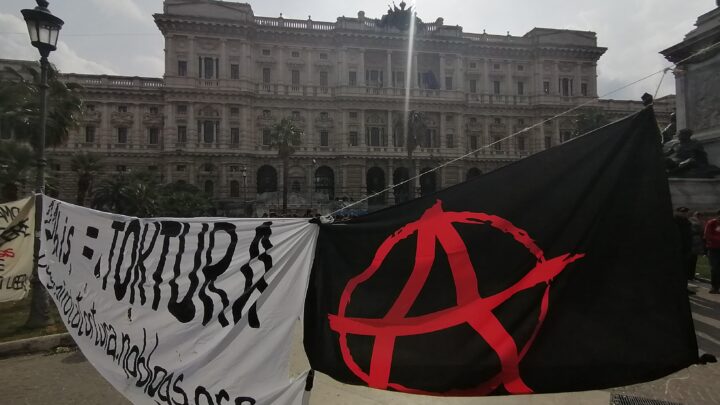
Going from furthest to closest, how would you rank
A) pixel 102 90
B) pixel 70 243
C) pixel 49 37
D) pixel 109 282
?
1. pixel 102 90
2. pixel 49 37
3. pixel 70 243
4. pixel 109 282

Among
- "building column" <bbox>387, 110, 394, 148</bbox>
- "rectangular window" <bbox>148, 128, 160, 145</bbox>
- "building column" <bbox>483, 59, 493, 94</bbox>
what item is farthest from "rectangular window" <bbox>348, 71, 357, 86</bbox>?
"rectangular window" <bbox>148, 128, 160, 145</bbox>

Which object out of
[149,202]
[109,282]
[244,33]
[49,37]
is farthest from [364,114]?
[109,282]

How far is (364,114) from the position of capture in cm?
4775

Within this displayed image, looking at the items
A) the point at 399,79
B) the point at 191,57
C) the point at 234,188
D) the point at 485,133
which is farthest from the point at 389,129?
the point at 191,57

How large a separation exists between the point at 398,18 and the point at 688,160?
144ft

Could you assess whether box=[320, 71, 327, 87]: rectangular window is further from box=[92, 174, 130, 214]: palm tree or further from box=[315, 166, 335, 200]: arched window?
box=[92, 174, 130, 214]: palm tree

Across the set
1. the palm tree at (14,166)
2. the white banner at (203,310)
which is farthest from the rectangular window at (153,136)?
the white banner at (203,310)

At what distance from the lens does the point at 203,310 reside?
93.6 inches

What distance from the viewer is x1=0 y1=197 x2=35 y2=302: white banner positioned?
595cm

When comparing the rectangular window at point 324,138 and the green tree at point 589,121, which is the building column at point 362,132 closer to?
the rectangular window at point 324,138

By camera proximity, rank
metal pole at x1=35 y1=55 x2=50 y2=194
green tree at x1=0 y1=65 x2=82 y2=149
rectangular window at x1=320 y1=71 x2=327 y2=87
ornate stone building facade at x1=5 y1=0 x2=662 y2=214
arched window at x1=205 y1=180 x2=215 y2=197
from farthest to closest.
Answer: rectangular window at x1=320 y1=71 x2=327 y2=87
ornate stone building facade at x1=5 y1=0 x2=662 y2=214
arched window at x1=205 y1=180 x2=215 y2=197
green tree at x1=0 y1=65 x2=82 y2=149
metal pole at x1=35 y1=55 x2=50 y2=194

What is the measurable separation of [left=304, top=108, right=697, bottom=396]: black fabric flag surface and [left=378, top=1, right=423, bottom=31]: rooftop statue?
5254cm

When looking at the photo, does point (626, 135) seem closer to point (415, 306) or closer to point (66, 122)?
point (415, 306)

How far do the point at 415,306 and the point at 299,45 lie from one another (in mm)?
50665
